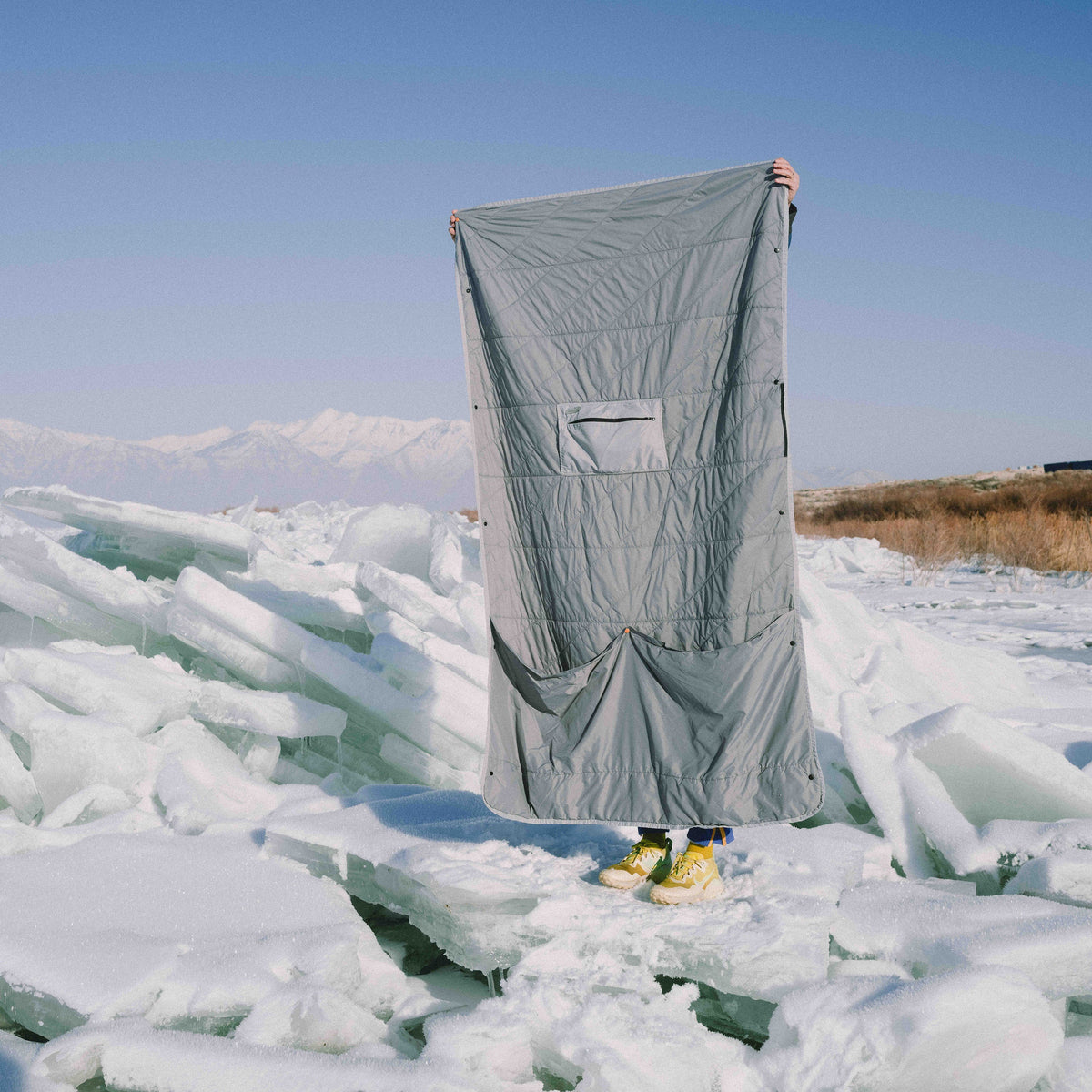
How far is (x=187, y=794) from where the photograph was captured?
3.38 m

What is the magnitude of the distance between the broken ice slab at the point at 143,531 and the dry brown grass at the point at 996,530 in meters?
8.37

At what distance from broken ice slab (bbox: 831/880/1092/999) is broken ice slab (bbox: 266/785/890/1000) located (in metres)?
0.12

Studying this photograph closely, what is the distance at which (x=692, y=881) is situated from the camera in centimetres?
243

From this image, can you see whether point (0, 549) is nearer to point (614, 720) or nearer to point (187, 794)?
point (187, 794)

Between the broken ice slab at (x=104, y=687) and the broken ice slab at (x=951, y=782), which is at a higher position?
the broken ice slab at (x=104, y=687)

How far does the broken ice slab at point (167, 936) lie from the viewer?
2.12 m

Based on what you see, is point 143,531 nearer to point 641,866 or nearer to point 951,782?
point 641,866

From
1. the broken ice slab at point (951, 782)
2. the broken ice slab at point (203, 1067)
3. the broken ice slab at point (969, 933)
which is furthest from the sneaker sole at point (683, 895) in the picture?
the broken ice slab at point (951, 782)

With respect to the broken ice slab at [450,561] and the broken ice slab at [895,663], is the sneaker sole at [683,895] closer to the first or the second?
the broken ice slab at [895,663]

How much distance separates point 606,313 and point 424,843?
1.76 m

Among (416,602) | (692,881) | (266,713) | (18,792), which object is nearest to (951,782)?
(692,881)

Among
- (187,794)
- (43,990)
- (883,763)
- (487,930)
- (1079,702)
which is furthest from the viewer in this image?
(1079,702)

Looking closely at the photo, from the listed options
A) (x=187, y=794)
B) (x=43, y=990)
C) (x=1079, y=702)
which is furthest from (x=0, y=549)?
(x=1079, y=702)

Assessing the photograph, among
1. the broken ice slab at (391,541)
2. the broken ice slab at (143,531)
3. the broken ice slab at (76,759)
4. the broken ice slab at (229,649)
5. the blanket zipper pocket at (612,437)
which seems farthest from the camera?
the broken ice slab at (391,541)
